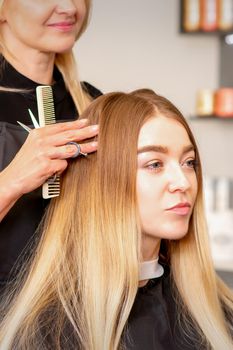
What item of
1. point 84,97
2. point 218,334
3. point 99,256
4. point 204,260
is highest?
point 84,97

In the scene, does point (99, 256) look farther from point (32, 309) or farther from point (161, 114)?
point (161, 114)

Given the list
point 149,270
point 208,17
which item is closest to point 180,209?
point 149,270

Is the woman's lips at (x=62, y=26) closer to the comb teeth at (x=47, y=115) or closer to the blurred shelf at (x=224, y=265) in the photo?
the comb teeth at (x=47, y=115)

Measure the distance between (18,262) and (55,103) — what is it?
1.34 feet

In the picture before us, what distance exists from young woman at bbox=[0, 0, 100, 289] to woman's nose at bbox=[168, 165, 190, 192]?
0.18 metres

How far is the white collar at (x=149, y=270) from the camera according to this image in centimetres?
140

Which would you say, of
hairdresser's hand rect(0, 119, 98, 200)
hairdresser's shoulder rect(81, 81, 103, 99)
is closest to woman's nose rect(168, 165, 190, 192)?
hairdresser's hand rect(0, 119, 98, 200)

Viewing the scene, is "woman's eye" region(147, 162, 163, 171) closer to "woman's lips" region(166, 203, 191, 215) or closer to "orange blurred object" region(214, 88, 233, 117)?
"woman's lips" region(166, 203, 191, 215)

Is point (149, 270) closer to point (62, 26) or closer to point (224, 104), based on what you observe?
point (62, 26)

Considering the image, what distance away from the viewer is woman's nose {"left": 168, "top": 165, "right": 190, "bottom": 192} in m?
1.30

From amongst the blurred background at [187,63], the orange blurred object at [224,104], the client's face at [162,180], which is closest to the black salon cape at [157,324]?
the client's face at [162,180]

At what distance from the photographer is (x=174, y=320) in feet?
4.71

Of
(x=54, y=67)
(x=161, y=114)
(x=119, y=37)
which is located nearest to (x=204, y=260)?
(x=161, y=114)

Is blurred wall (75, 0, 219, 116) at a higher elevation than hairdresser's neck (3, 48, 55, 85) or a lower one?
lower
